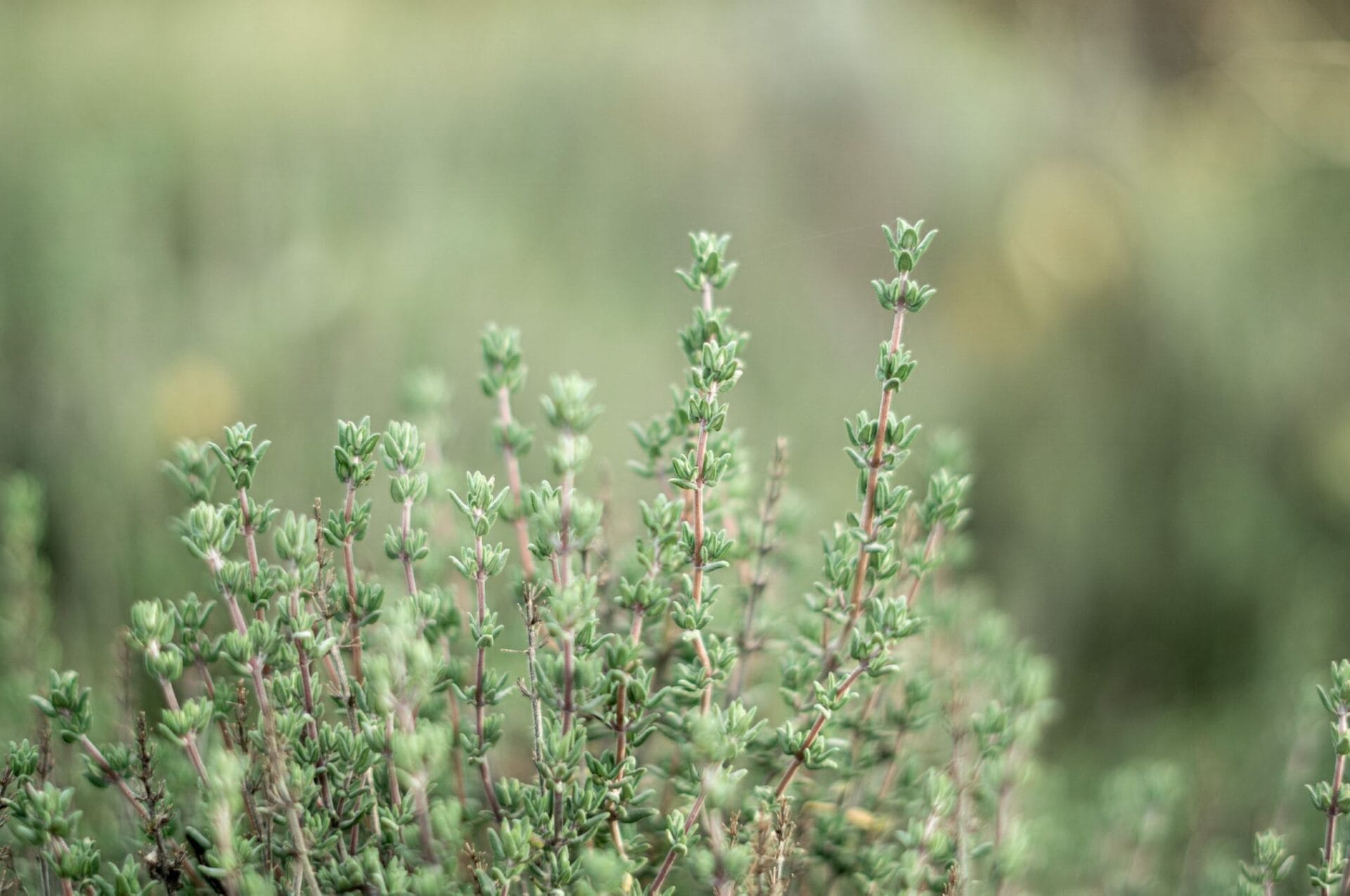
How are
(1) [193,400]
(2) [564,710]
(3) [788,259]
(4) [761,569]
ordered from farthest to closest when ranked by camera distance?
(3) [788,259], (1) [193,400], (4) [761,569], (2) [564,710]

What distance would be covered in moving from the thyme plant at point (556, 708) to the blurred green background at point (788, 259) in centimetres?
73

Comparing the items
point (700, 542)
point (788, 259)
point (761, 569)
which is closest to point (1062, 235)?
point (788, 259)

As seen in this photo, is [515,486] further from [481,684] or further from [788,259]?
[788,259]

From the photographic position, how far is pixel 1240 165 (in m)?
2.57

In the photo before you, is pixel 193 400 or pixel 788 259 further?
pixel 788 259

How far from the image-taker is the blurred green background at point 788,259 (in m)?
1.77

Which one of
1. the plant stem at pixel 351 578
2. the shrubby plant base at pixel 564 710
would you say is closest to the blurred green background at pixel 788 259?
the shrubby plant base at pixel 564 710

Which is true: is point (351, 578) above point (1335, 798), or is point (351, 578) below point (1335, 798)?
above

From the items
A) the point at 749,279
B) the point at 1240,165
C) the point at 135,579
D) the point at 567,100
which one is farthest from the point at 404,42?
the point at 1240,165

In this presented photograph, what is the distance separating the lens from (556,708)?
2.27 feet

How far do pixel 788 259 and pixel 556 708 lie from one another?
72.6 inches

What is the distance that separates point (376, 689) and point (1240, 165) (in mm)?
2757

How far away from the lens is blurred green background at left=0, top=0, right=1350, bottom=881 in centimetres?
177

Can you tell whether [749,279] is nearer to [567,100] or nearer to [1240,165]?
[567,100]
